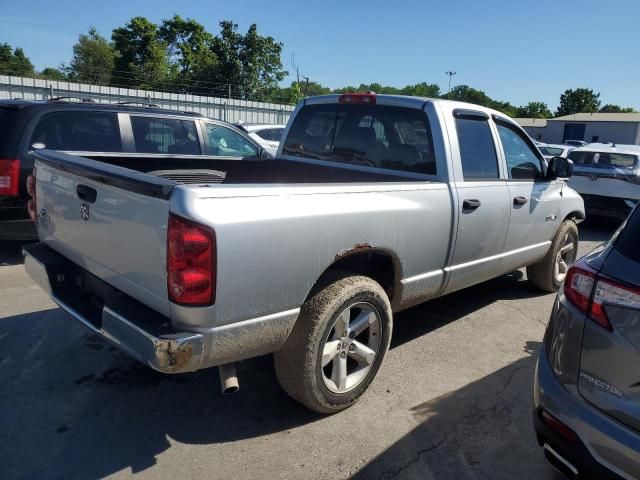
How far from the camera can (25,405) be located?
3008 mm

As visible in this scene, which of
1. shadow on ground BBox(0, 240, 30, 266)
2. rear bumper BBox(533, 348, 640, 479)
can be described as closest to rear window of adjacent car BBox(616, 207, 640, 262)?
rear bumper BBox(533, 348, 640, 479)

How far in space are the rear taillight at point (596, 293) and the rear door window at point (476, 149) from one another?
167 cm

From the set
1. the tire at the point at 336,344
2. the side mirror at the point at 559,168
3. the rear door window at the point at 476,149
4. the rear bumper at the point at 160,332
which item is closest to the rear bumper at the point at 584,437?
the tire at the point at 336,344

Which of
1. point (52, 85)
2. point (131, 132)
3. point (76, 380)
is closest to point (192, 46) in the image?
point (52, 85)

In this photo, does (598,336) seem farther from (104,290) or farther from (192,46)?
(192,46)

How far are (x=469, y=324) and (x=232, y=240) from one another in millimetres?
3057

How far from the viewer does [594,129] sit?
192ft

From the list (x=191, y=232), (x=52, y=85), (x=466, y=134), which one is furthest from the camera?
(x=52, y=85)

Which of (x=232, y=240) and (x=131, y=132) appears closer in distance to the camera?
(x=232, y=240)

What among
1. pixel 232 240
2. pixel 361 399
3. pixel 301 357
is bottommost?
pixel 361 399

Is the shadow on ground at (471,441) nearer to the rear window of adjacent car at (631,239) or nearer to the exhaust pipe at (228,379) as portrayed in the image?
the exhaust pipe at (228,379)

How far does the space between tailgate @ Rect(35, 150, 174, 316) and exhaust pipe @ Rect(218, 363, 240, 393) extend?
460 millimetres

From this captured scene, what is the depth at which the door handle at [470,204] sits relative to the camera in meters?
3.64

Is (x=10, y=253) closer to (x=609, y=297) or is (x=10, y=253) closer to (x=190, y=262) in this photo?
(x=190, y=262)
